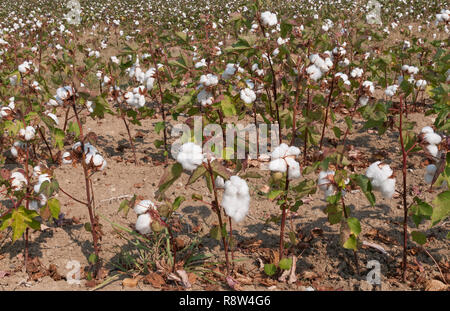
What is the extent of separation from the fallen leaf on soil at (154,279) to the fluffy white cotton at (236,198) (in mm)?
938

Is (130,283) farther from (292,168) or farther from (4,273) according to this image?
(292,168)

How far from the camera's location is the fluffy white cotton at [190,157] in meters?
1.56

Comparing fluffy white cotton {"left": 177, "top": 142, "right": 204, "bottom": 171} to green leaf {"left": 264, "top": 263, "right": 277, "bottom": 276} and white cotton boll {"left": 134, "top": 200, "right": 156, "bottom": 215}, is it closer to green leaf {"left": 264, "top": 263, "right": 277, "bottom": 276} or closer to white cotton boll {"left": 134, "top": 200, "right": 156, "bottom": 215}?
white cotton boll {"left": 134, "top": 200, "right": 156, "bottom": 215}

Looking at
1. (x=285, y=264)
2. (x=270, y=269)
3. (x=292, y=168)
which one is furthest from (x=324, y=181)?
(x=270, y=269)

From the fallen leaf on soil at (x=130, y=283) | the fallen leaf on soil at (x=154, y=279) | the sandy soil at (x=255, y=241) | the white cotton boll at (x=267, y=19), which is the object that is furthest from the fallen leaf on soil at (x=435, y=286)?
the white cotton boll at (x=267, y=19)

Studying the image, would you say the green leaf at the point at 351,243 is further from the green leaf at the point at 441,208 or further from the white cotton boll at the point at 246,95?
the white cotton boll at the point at 246,95

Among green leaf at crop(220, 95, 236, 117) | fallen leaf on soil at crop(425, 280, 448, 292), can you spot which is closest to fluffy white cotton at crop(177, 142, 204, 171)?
green leaf at crop(220, 95, 236, 117)

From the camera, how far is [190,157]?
5.13ft

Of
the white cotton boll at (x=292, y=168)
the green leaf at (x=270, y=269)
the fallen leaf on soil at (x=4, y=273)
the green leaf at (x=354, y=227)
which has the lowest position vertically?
the fallen leaf on soil at (x=4, y=273)

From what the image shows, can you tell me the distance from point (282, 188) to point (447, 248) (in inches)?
52.1

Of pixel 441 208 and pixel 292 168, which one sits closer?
pixel 441 208

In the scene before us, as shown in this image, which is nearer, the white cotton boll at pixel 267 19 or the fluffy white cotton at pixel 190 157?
the fluffy white cotton at pixel 190 157

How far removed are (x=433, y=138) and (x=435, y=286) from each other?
1.00 metres

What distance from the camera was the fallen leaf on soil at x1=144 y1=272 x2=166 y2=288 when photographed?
2.34 m
